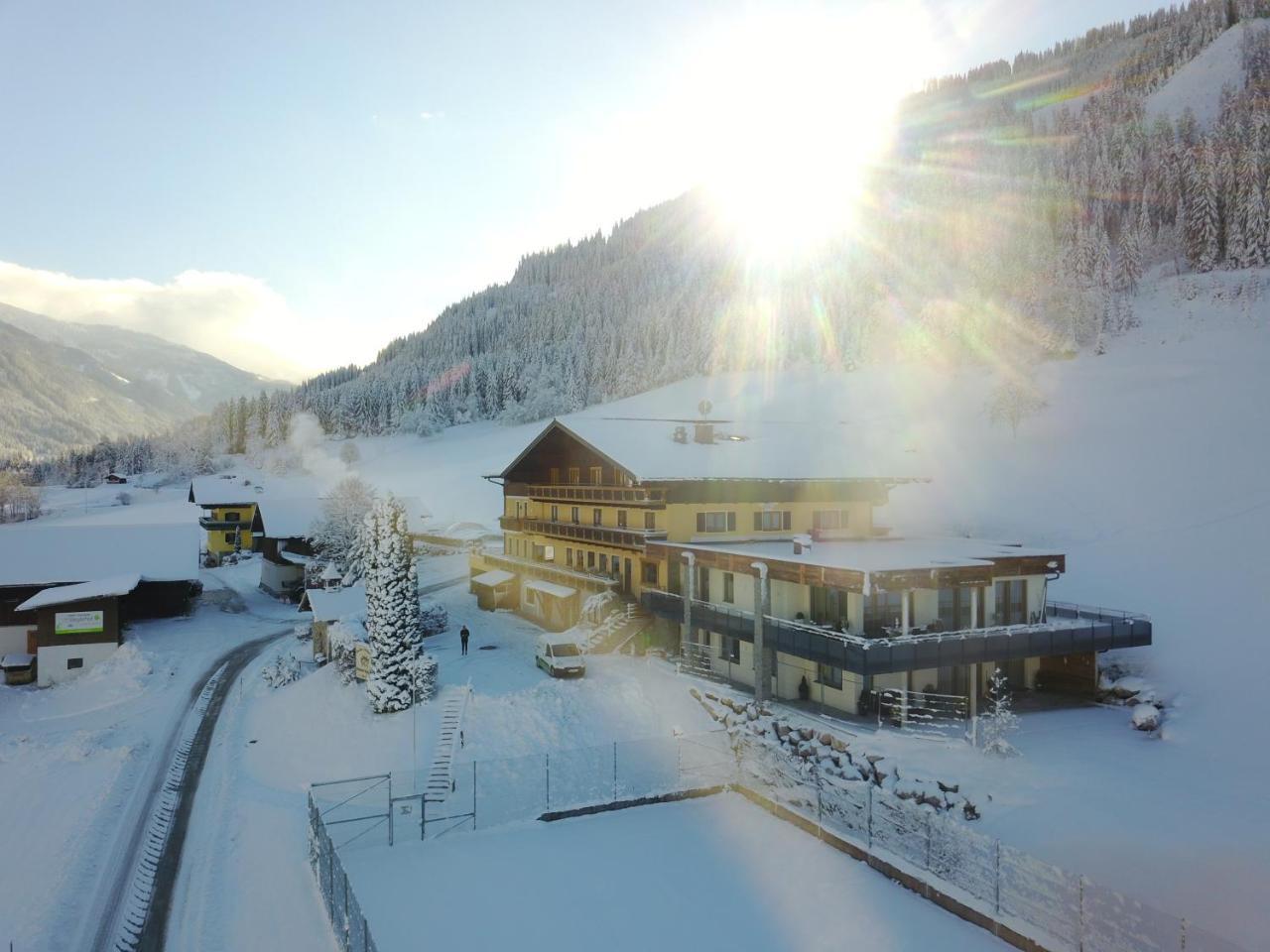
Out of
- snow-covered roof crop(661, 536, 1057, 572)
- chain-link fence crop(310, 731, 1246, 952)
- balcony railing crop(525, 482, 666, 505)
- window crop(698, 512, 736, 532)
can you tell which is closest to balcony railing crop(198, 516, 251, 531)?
balcony railing crop(525, 482, 666, 505)

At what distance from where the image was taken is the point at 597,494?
43.2 meters

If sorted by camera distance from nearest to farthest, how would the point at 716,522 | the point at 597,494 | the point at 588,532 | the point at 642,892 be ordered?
the point at 642,892 → the point at 716,522 → the point at 597,494 → the point at 588,532

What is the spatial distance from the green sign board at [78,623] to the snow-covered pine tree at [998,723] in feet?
161

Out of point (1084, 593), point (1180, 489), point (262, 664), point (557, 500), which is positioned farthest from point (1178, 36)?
point (262, 664)

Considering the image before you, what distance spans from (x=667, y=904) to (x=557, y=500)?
32.8 m

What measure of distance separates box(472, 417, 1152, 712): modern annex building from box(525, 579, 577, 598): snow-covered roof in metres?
0.13

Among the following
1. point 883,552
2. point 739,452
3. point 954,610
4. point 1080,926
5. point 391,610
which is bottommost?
point 1080,926

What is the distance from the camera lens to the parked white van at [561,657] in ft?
107

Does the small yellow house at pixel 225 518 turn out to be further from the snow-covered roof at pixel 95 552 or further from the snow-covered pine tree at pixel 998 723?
the snow-covered pine tree at pixel 998 723

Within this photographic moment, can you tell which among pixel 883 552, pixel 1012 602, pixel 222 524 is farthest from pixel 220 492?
pixel 1012 602

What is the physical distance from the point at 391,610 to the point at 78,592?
27211mm

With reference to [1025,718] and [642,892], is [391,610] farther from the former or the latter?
[1025,718]

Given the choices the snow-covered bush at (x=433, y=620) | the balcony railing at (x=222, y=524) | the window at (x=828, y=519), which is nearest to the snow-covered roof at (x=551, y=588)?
the snow-covered bush at (x=433, y=620)

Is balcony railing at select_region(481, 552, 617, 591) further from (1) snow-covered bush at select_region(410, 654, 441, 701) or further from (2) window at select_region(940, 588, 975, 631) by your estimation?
(2) window at select_region(940, 588, 975, 631)
